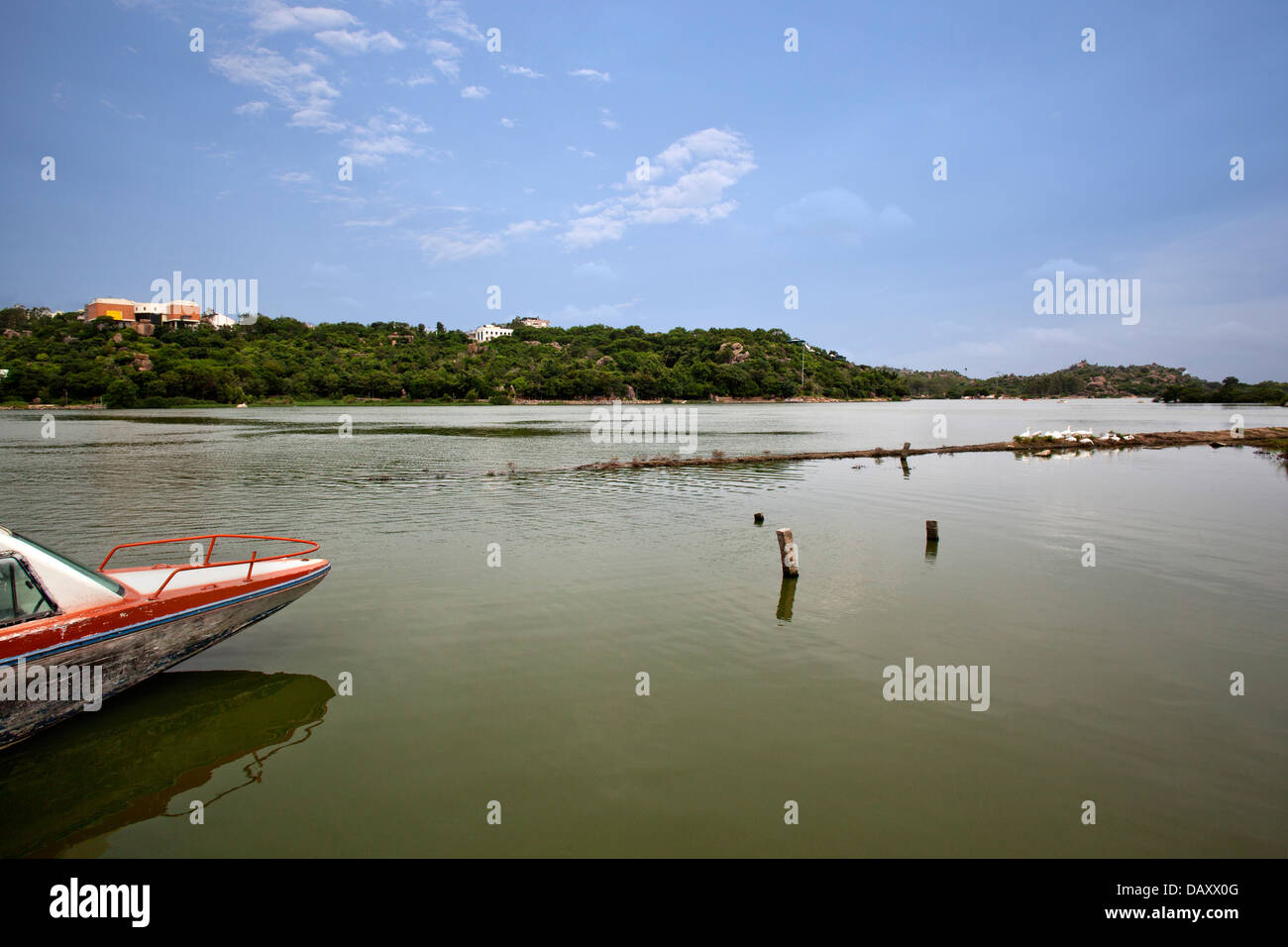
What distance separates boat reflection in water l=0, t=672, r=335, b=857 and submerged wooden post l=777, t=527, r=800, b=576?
9.31 m

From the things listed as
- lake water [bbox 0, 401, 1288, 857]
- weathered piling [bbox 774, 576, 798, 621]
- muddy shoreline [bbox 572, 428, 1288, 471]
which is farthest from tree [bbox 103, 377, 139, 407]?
weathered piling [bbox 774, 576, 798, 621]

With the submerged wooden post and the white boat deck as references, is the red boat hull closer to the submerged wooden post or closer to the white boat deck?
the white boat deck

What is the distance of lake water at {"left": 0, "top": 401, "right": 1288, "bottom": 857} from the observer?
6660 mm

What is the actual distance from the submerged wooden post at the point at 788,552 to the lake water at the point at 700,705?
53 cm

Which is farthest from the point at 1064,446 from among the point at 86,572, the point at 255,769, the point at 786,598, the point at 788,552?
the point at 86,572

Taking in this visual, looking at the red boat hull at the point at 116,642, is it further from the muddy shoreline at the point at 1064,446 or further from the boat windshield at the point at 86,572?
the muddy shoreline at the point at 1064,446

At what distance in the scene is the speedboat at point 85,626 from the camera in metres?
7.42

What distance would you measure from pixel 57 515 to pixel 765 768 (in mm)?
26507

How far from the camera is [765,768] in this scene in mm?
7594

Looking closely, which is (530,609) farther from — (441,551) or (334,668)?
(441,551)

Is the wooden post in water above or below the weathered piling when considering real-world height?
above

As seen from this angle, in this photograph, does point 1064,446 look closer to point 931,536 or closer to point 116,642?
point 931,536

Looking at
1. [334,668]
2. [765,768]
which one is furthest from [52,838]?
[765,768]
